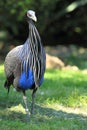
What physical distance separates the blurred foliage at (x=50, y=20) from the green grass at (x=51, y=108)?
6160 millimetres

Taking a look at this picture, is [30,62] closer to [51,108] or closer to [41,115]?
[41,115]

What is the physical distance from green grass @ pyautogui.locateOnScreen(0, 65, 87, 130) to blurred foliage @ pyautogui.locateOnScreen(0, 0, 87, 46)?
616cm

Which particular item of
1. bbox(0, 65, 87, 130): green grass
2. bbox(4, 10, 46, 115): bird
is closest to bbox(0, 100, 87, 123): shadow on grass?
bbox(0, 65, 87, 130): green grass

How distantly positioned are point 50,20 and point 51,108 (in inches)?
424

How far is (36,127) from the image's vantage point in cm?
691

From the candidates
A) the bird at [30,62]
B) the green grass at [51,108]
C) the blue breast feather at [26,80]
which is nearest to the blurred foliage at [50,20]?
the green grass at [51,108]

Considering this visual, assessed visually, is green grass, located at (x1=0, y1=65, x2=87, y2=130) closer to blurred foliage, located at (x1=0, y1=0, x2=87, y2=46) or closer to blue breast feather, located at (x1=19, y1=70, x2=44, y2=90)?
blue breast feather, located at (x1=19, y1=70, x2=44, y2=90)

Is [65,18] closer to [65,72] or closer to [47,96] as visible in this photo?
[65,72]

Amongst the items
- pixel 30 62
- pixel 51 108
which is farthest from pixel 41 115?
pixel 30 62

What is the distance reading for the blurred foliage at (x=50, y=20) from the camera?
17312 mm

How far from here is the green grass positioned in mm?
7122

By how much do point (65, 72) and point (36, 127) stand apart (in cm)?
672

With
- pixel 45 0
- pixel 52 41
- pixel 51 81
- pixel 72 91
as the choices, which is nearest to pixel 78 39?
pixel 52 41

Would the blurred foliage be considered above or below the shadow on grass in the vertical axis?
below
